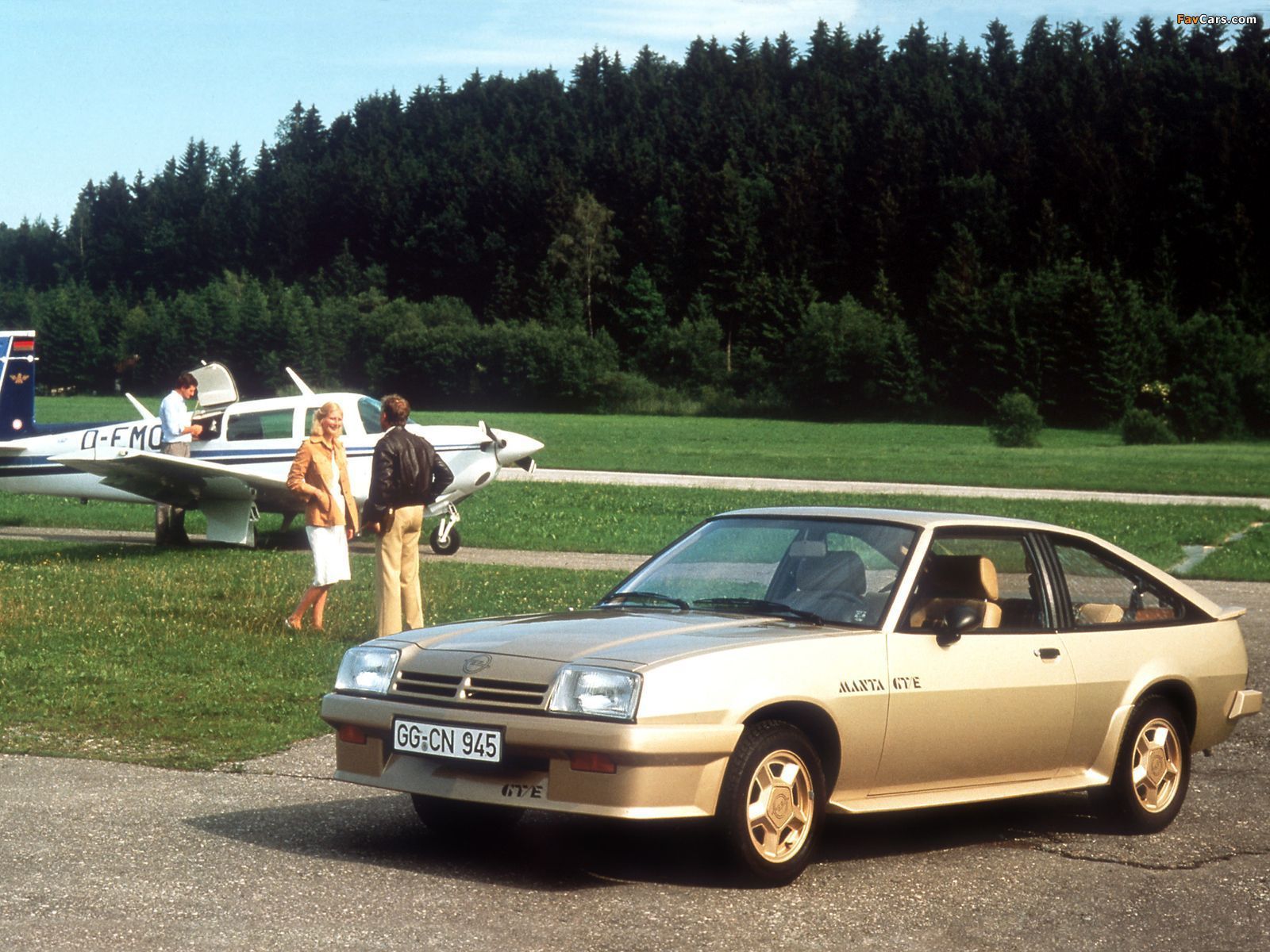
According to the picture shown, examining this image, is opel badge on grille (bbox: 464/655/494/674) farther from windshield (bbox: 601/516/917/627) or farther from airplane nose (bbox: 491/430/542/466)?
airplane nose (bbox: 491/430/542/466)

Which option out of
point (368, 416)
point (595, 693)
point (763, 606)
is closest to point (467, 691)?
point (595, 693)

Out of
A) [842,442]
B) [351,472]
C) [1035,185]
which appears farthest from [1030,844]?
[1035,185]

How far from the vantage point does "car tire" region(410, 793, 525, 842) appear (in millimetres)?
6676

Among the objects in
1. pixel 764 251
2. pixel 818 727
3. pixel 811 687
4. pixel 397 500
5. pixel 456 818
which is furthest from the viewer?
pixel 764 251

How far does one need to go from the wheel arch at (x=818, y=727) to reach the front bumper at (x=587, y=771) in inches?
11.7

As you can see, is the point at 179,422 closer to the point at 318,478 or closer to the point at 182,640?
the point at 318,478

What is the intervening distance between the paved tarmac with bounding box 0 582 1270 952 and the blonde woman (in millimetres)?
5632

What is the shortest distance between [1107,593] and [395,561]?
6.09 metres

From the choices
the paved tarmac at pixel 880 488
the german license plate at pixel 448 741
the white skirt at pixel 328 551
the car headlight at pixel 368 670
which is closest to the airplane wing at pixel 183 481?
the white skirt at pixel 328 551

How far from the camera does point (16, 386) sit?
2489 cm

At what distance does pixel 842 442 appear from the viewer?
211ft

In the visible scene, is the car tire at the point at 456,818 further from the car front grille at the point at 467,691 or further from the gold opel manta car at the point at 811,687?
the car front grille at the point at 467,691

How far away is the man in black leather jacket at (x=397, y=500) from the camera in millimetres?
12141

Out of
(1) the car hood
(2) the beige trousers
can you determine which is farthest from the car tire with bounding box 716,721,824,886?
(2) the beige trousers
